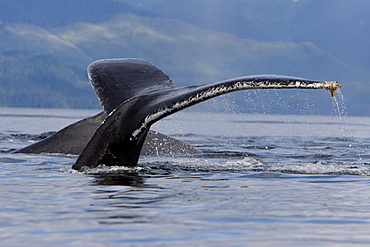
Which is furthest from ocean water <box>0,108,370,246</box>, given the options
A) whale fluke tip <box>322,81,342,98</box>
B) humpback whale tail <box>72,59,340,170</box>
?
whale fluke tip <box>322,81,342,98</box>

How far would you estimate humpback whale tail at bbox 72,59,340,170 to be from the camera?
525cm

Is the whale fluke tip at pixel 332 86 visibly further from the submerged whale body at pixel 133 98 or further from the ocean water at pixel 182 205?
the ocean water at pixel 182 205

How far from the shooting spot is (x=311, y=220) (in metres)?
4.33

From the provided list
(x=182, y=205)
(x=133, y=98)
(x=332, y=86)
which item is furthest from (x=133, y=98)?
(x=332, y=86)

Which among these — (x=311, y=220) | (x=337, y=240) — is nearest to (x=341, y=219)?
(x=311, y=220)

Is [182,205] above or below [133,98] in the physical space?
below

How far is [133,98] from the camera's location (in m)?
6.07

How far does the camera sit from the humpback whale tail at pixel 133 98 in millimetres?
5254

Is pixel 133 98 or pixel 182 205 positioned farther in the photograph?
pixel 133 98

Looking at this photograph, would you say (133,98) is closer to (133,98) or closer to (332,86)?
(133,98)

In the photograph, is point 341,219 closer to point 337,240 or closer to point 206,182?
point 337,240

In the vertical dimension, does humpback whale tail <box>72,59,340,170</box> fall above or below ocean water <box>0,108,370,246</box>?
above

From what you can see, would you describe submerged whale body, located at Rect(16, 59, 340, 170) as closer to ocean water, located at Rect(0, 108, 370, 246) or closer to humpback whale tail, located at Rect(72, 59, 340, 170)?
humpback whale tail, located at Rect(72, 59, 340, 170)

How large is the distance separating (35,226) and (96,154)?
2.17 metres
